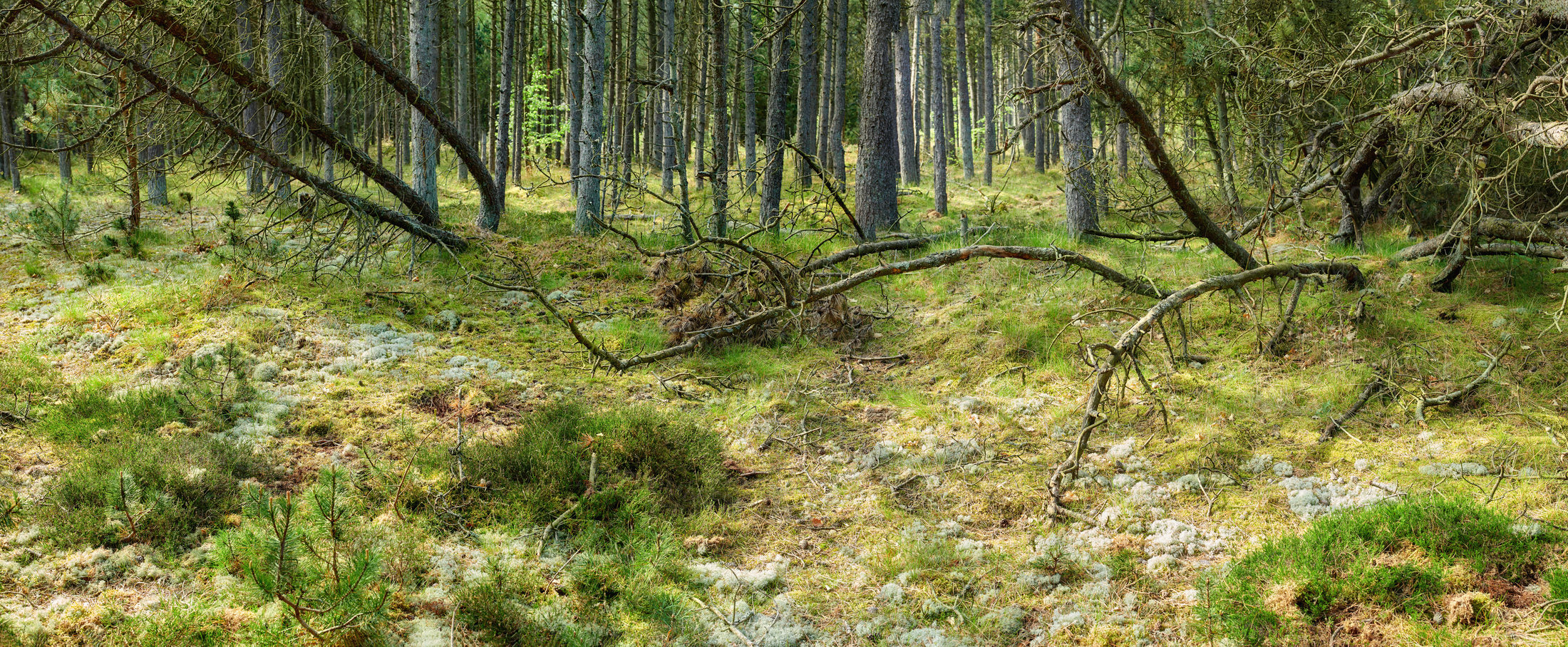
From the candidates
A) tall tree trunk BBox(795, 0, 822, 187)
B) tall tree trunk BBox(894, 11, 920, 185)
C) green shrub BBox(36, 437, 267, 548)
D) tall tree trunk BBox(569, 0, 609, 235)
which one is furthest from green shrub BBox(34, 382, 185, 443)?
tall tree trunk BBox(894, 11, 920, 185)

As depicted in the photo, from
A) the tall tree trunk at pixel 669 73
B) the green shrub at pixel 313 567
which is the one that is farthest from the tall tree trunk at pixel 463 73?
the green shrub at pixel 313 567

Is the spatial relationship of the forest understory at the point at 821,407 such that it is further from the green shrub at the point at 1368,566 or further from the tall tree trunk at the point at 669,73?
the tall tree trunk at the point at 669,73

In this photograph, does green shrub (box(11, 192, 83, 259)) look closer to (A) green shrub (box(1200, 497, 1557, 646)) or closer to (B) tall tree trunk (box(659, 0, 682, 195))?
(B) tall tree trunk (box(659, 0, 682, 195))

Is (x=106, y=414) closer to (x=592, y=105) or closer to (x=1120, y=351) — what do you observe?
A: (x=1120, y=351)

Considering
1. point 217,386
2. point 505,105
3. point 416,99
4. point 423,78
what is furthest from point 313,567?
point 505,105

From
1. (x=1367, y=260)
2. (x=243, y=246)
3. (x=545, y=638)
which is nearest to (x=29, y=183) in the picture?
(x=243, y=246)

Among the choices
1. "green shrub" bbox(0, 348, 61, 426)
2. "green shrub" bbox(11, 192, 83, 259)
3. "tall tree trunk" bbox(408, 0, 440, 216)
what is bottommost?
"green shrub" bbox(0, 348, 61, 426)

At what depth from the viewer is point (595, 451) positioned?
455 cm

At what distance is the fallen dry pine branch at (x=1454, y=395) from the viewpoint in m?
4.41

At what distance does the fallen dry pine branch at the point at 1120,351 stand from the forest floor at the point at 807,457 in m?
0.17

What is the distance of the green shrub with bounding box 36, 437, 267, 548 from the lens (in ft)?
11.8

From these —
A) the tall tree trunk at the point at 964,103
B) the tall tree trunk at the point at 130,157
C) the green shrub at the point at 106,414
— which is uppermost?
the tall tree trunk at the point at 964,103

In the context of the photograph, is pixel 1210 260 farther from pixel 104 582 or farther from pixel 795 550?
pixel 104 582

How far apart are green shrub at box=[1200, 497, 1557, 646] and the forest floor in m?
0.03
